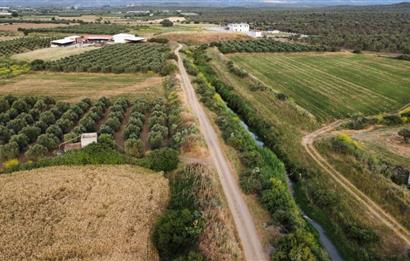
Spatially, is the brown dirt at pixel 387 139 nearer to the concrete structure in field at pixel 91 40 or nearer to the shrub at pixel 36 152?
the shrub at pixel 36 152

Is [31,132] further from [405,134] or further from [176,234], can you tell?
[405,134]

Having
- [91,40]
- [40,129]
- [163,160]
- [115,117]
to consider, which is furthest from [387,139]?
[91,40]

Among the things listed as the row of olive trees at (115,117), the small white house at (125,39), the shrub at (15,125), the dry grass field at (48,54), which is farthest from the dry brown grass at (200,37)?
the shrub at (15,125)

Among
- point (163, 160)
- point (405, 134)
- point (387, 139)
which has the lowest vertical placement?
point (387, 139)

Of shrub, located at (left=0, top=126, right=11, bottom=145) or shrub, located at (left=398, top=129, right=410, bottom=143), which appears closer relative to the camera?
shrub, located at (left=0, top=126, right=11, bottom=145)

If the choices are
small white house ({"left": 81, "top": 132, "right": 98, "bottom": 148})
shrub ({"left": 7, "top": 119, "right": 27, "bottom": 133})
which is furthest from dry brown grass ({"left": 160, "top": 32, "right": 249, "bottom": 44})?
small white house ({"left": 81, "top": 132, "right": 98, "bottom": 148})

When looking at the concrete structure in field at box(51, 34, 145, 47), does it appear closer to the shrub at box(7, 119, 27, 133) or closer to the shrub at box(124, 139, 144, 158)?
the shrub at box(7, 119, 27, 133)

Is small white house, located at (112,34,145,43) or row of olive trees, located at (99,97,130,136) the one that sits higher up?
small white house, located at (112,34,145,43)
